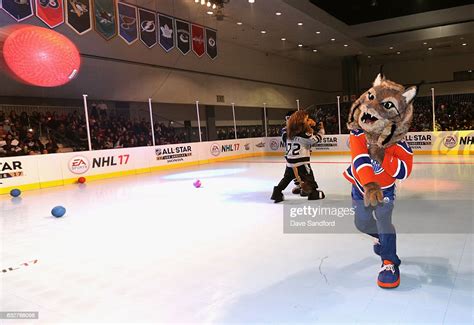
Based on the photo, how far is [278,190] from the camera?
6457 mm

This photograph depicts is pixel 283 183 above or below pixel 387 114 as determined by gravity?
below

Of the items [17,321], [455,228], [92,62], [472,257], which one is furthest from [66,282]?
[92,62]

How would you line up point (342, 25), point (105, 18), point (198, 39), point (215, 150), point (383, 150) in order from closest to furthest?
point (383, 150) < point (105, 18) < point (215, 150) < point (198, 39) < point (342, 25)

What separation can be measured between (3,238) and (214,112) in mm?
17527

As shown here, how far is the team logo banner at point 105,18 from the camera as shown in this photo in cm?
1307

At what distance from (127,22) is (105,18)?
88 centimetres

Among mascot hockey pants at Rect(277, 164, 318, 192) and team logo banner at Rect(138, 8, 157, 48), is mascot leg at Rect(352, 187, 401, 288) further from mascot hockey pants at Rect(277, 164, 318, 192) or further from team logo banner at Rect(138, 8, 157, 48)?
team logo banner at Rect(138, 8, 157, 48)

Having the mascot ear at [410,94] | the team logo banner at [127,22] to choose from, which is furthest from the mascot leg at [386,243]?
the team logo banner at [127,22]

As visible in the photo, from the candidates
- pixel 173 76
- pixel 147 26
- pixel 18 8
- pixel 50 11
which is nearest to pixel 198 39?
pixel 173 76

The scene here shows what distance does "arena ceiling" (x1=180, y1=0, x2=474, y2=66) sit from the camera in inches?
645

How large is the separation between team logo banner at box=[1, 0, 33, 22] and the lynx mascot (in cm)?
1135

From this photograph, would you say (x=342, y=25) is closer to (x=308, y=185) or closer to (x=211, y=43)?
(x=211, y=43)

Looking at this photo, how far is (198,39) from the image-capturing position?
17.3m

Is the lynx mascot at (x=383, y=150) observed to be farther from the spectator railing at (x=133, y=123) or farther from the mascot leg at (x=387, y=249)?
the spectator railing at (x=133, y=123)
